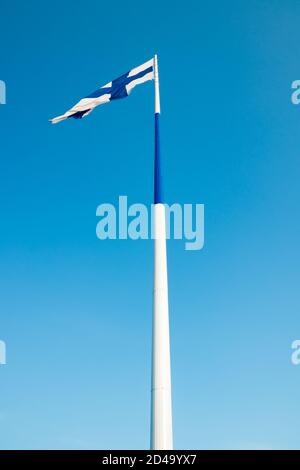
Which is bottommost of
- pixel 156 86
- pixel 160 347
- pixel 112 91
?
pixel 160 347

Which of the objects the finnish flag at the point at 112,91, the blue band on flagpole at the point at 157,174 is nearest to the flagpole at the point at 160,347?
the blue band on flagpole at the point at 157,174

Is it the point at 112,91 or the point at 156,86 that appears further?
the point at 112,91

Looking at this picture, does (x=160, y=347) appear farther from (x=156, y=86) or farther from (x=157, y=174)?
(x=156, y=86)

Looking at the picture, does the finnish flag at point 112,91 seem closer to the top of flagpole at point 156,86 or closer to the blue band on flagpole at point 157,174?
the top of flagpole at point 156,86

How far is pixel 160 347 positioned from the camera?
18.3 meters

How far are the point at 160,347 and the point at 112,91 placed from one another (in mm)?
15970

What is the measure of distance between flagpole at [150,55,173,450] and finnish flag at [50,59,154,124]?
824 cm

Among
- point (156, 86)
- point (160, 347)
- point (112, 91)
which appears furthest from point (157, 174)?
point (160, 347)

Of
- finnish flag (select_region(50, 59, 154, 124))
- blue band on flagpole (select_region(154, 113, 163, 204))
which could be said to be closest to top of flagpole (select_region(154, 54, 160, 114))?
finnish flag (select_region(50, 59, 154, 124))

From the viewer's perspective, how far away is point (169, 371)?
59.0 ft

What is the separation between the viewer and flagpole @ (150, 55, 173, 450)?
1678 cm
